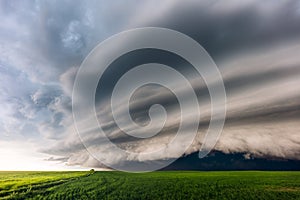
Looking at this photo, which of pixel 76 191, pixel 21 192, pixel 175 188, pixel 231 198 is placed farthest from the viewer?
A: pixel 175 188

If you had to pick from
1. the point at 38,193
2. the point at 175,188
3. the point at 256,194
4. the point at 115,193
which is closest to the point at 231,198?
the point at 256,194

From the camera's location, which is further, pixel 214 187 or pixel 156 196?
pixel 214 187

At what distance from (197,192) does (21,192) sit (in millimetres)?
25977

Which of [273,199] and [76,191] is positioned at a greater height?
[76,191]

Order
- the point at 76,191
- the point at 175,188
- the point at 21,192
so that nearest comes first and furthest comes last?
the point at 21,192
the point at 76,191
the point at 175,188

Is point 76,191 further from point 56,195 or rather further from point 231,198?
point 231,198

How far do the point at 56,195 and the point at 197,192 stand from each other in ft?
70.7

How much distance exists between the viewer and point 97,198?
34.8m

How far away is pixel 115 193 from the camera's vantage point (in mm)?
38062

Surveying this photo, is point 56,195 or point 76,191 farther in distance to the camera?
point 76,191

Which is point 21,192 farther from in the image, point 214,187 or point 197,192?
point 214,187

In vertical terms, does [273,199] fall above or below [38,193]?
below

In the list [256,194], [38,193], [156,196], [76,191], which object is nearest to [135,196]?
[156,196]

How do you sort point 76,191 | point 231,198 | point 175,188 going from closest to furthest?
point 231,198 → point 76,191 → point 175,188
